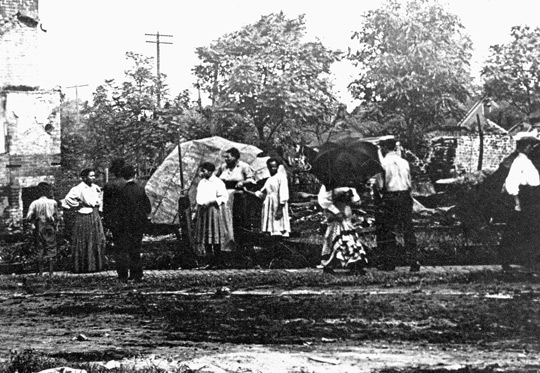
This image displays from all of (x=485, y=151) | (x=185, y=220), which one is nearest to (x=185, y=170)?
(x=185, y=220)

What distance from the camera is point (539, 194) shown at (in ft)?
27.3

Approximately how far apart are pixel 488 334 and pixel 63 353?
3585 millimetres

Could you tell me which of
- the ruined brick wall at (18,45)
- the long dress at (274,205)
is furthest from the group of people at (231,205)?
the ruined brick wall at (18,45)

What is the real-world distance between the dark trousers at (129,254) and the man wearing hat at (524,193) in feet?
14.3

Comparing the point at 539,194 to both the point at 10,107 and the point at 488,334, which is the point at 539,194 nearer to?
the point at 488,334

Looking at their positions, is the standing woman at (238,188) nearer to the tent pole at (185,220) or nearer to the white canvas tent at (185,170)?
the white canvas tent at (185,170)

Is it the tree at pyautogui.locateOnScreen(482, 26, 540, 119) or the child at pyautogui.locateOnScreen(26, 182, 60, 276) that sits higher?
the tree at pyautogui.locateOnScreen(482, 26, 540, 119)

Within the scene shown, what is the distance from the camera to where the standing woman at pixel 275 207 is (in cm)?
1008

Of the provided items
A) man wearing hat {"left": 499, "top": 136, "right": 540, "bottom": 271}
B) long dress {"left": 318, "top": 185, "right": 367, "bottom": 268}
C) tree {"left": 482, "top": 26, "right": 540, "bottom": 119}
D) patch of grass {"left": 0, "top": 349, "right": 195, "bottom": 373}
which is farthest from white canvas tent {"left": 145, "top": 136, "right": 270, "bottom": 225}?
patch of grass {"left": 0, "top": 349, "right": 195, "bottom": 373}

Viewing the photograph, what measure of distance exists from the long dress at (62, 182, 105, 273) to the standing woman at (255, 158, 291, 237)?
214cm

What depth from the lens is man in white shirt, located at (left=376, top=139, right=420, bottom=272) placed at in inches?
358

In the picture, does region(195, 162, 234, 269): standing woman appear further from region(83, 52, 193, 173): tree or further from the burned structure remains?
the burned structure remains

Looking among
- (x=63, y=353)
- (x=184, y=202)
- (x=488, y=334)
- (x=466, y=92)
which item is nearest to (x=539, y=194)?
(x=466, y=92)

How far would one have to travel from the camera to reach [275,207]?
10.2 metres
